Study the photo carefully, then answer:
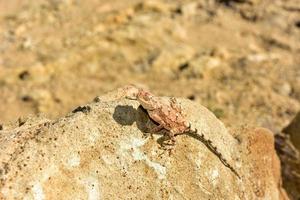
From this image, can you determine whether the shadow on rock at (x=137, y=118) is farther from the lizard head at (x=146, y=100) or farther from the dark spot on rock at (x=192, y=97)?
the dark spot on rock at (x=192, y=97)

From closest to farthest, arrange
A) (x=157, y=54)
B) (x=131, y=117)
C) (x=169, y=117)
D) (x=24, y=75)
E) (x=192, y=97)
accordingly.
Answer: (x=131, y=117), (x=169, y=117), (x=192, y=97), (x=24, y=75), (x=157, y=54)

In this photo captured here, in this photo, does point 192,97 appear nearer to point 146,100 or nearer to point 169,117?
point 169,117

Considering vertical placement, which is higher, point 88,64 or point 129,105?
point 129,105

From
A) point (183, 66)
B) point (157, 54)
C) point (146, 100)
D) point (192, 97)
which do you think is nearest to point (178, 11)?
point (157, 54)

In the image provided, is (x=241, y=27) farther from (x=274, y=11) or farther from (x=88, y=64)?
(x=88, y=64)

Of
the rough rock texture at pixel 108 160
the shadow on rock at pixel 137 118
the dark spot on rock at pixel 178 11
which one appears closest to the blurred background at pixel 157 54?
the dark spot on rock at pixel 178 11

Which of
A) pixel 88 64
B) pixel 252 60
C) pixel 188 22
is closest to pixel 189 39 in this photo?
pixel 188 22
